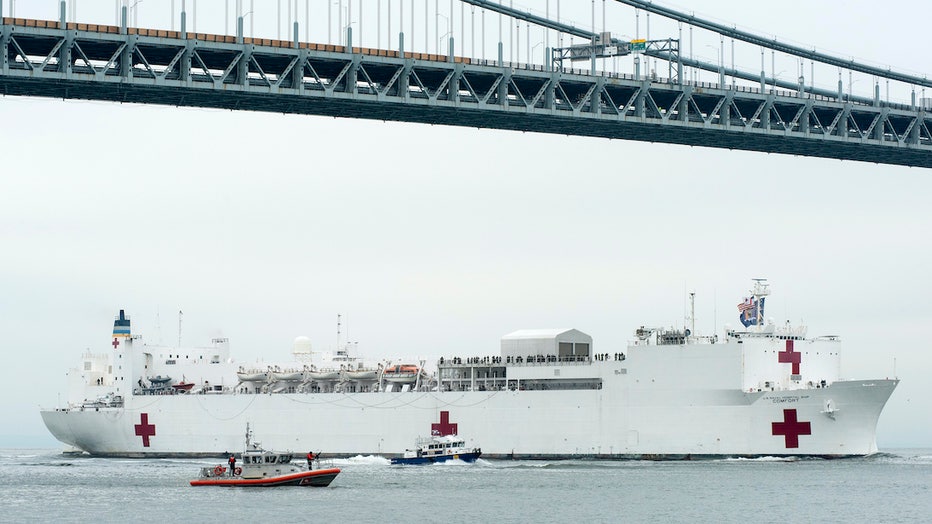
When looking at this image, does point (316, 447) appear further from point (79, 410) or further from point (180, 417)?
point (79, 410)

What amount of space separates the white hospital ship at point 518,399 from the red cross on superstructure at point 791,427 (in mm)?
33

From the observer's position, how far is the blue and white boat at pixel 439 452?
37.6 meters

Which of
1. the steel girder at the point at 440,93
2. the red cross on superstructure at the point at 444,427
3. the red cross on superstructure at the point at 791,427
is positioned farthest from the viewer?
the red cross on superstructure at the point at 444,427

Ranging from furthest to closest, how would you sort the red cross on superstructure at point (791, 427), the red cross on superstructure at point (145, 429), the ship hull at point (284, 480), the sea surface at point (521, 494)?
the red cross on superstructure at point (145, 429), the red cross on superstructure at point (791, 427), the ship hull at point (284, 480), the sea surface at point (521, 494)

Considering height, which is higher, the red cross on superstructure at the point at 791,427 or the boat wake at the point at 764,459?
the red cross on superstructure at the point at 791,427

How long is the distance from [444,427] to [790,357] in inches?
353

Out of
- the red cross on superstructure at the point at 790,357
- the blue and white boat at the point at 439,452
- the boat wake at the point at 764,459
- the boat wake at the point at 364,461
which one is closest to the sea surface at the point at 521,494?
the boat wake at the point at 764,459

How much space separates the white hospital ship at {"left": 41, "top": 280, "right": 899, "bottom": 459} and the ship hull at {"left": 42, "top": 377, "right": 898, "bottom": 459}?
3cm

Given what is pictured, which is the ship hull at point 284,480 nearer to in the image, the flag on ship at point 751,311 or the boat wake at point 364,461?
the boat wake at point 364,461

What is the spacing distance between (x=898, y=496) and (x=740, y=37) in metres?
15.4

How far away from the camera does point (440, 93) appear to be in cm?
3403

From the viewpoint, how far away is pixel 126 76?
29.8m

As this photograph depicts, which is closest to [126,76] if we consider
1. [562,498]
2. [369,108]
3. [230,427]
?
[369,108]

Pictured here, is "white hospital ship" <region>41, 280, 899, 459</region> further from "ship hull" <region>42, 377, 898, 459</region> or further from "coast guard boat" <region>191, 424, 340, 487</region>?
"coast guard boat" <region>191, 424, 340, 487</region>
